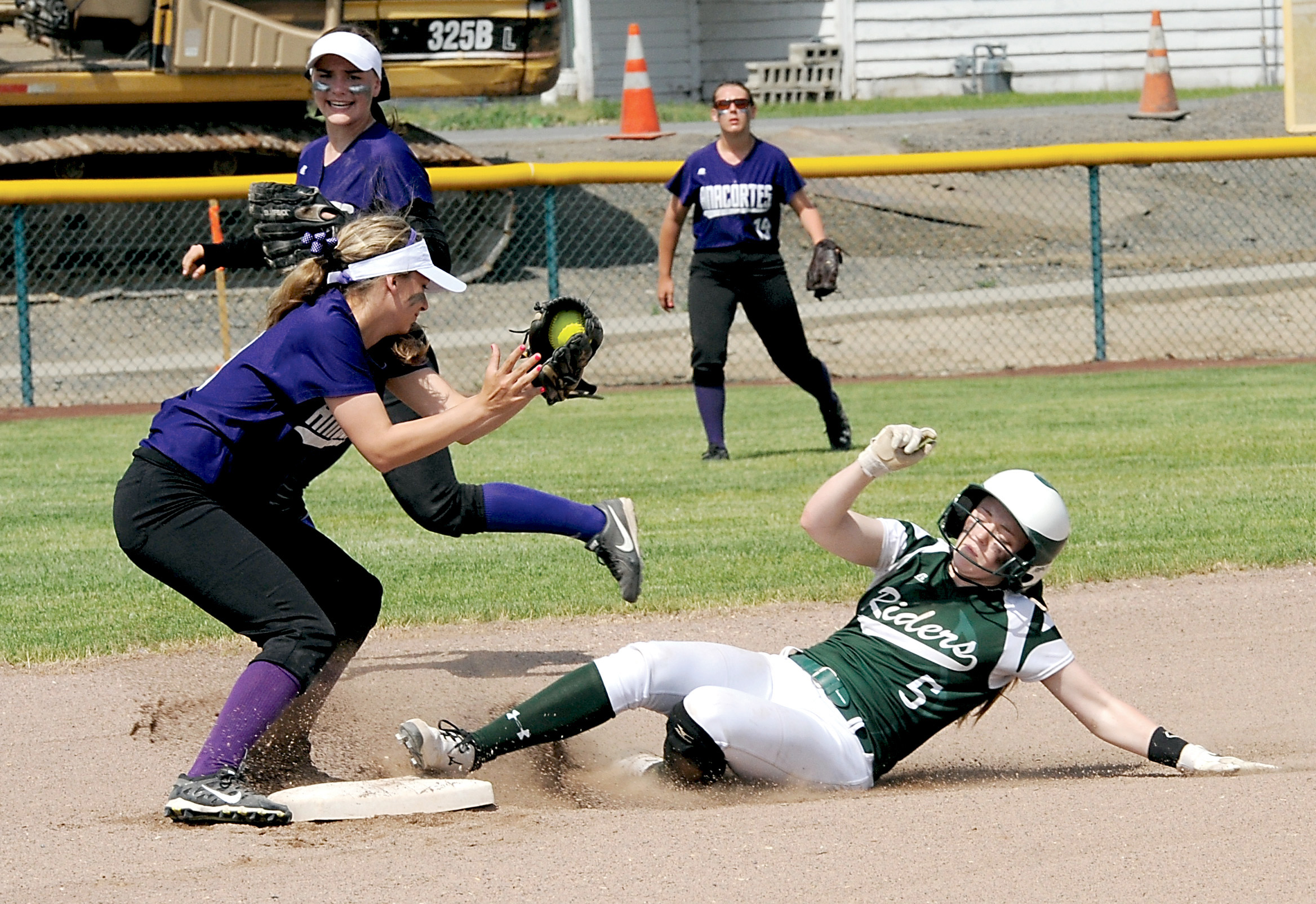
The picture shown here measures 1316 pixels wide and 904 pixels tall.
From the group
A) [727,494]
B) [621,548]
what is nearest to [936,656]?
[621,548]

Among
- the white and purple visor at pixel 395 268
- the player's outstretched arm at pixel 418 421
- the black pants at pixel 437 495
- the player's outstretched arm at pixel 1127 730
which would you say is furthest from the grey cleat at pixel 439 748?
the player's outstretched arm at pixel 1127 730

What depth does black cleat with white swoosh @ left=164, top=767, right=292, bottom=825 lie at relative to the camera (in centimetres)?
399

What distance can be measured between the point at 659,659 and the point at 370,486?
531 cm

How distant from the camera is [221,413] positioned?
407cm

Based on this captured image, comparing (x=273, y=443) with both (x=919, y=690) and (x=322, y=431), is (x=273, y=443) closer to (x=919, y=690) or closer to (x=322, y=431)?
(x=322, y=431)

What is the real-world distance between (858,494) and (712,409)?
5230 millimetres

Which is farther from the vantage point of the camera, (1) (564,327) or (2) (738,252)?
(2) (738,252)

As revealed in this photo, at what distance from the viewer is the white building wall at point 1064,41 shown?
2928 centimetres

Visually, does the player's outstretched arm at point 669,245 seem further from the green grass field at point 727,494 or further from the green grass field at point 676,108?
the green grass field at point 676,108

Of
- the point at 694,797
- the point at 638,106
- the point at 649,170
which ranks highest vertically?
the point at 638,106

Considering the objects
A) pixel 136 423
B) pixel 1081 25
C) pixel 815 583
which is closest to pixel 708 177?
pixel 815 583

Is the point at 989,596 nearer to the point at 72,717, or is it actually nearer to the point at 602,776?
the point at 602,776

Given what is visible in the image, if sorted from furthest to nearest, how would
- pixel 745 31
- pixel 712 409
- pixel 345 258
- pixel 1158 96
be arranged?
pixel 745 31
pixel 1158 96
pixel 712 409
pixel 345 258

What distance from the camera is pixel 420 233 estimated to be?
532cm
